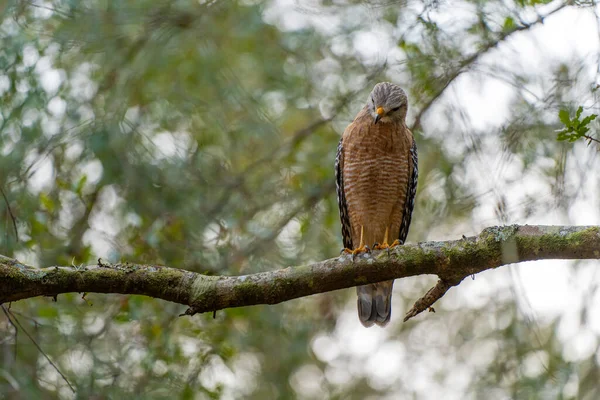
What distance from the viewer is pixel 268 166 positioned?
27.2 ft

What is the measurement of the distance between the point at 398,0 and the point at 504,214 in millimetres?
2361

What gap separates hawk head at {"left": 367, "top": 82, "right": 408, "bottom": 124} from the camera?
6.87m

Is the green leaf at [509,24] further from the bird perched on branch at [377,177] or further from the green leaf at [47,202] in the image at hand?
the green leaf at [47,202]

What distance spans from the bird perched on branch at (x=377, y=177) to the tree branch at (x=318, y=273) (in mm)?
2466

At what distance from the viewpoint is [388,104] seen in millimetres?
6914

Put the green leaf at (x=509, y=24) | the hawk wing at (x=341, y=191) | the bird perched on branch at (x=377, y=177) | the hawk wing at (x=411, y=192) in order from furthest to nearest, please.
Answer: the hawk wing at (x=341, y=191)
the hawk wing at (x=411, y=192)
the bird perched on branch at (x=377, y=177)
the green leaf at (x=509, y=24)

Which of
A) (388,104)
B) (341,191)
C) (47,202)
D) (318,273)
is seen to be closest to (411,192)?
(341,191)

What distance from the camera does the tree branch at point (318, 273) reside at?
4137 millimetres

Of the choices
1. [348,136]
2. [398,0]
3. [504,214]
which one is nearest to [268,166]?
[348,136]

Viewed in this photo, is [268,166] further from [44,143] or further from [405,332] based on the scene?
[405,332]

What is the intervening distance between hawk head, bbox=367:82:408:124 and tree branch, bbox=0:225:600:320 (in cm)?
268

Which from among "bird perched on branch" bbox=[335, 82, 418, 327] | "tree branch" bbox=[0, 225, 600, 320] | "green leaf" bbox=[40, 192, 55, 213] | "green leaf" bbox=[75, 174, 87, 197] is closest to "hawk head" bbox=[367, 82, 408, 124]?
"bird perched on branch" bbox=[335, 82, 418, 327]

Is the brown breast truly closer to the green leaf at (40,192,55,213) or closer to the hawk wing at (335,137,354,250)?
the hawk wing at (335,137,354,250)

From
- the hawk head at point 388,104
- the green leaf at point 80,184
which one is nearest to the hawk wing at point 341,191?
the hawk head at point 388,104
